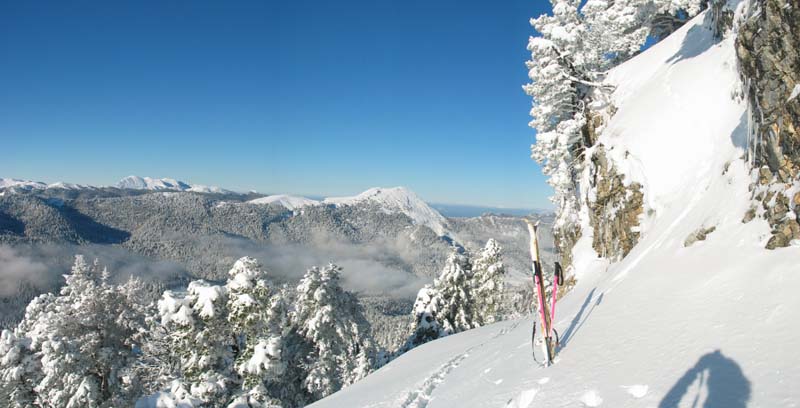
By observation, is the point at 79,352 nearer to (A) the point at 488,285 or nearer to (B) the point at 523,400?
(B) the point at 523,400

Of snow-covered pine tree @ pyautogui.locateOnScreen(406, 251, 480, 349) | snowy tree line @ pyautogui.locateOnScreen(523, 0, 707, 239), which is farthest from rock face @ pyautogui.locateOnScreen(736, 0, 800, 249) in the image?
snow-covered pine tree @ pyautogui.locateOnScreen(406, 251, 480, 349)

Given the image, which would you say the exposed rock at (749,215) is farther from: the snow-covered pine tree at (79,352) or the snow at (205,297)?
the snow-covered pine tree at (79,352)

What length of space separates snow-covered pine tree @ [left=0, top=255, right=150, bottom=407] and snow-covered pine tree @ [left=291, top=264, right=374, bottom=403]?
889 cm

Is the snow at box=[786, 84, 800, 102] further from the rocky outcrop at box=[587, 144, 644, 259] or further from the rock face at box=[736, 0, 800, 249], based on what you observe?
the rocky outcrop at box=[587, 144, 644, 259]

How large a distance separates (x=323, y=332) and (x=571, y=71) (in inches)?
847

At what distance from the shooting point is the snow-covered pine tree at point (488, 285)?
31.7 m

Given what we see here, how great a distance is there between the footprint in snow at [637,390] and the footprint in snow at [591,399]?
0.39 metres

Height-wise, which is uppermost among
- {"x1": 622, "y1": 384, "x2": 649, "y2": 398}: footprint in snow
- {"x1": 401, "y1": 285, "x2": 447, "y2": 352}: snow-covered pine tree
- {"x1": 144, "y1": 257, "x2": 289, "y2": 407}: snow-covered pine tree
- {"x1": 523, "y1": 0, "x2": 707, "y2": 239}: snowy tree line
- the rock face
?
{"x1": 523, "y1": 0, "x2": 707, "y2": 239}: snowy tree line

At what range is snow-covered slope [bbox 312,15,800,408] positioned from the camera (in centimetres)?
463

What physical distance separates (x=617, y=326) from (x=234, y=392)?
1504cm

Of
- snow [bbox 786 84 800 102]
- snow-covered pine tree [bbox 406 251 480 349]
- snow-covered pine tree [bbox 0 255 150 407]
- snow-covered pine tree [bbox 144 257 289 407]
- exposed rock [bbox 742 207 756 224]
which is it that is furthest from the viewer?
snow-covered pine tree [bbox 406 251 480 349]

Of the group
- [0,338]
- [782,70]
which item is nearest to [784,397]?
[782,70]

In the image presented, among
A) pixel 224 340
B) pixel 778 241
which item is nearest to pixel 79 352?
pixel 224 340

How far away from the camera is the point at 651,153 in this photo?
1575 cm
